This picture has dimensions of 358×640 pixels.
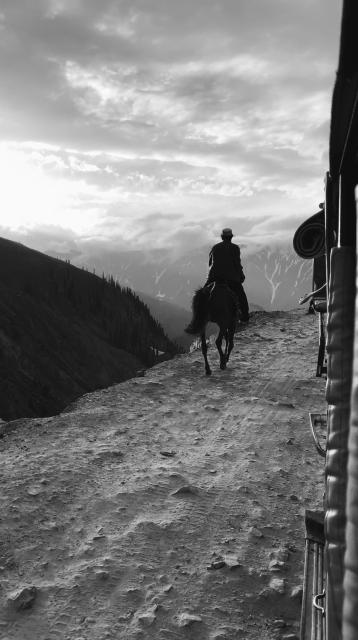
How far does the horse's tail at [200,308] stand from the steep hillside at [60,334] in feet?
138

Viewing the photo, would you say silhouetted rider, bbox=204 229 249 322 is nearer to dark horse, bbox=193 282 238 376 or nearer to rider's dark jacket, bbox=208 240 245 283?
rider's dark jacket, bbox=208 240 245 283

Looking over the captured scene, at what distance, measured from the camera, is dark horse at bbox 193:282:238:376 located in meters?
11.6

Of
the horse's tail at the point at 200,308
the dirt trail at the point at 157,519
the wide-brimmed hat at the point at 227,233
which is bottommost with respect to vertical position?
the dirt trail at the point at 157,519

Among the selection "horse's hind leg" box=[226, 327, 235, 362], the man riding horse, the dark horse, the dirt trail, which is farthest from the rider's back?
the dirt trail

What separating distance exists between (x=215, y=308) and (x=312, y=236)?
7.70 meters

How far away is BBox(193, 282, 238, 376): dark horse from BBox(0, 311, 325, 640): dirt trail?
2.96m

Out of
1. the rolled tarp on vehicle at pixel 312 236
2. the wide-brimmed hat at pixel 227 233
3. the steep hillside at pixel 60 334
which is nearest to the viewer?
the rolled tarp on vehicle at pixel 312 236

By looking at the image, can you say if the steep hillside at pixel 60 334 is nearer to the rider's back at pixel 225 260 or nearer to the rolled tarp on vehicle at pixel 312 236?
the rider's back at pixel 225 260

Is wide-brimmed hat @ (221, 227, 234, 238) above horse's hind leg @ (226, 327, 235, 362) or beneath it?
above

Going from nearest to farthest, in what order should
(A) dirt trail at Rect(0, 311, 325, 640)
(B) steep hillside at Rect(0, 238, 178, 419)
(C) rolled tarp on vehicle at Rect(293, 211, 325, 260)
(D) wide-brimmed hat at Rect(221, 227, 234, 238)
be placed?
(A) dirt trail at Rect(0, 311, 325, 640) → (C) rolled tarp on vehicle at Rect(293, 211, 325, 260) → (D) wide-brimmed hat at Rect(221, 227, 234, 238) → (B) steep hillside at Rect(0, 238, 178, 419)

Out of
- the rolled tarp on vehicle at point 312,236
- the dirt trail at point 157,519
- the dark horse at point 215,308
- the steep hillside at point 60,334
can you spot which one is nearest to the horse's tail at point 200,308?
the dark horse at point 215,308

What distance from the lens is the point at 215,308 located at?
11.7m

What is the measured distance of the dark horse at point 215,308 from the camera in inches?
457

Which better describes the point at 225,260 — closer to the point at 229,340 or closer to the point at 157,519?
the point at 229,340
